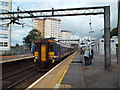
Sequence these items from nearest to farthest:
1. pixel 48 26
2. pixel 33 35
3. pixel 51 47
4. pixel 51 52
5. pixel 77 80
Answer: pixel 77 80 → pixel 51 52 → pixel 51 47 → pixel 33 35 → pixel 48 26

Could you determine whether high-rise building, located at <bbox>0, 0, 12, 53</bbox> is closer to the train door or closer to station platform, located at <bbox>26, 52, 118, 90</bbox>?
the train door

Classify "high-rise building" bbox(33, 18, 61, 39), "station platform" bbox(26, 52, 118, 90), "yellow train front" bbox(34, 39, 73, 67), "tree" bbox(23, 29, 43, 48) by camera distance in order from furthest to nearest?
1. "high-rise building" bbox(33, 18, 61, 39)
2. "tree" bbox(23, 29, 43, 48)
3. "yellow train front" bbox(34, 39, 73, 67)
4. "station platform" bbox(26, 52, 118, 90)

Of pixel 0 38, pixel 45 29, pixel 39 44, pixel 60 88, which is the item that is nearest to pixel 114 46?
pixel 39 44

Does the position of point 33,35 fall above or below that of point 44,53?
above

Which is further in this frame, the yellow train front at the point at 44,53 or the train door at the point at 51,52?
the train door at the point at 51,52

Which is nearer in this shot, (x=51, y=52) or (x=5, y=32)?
(x=51, y=52)

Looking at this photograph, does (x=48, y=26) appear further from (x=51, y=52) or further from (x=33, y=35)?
(x=51, y=52)

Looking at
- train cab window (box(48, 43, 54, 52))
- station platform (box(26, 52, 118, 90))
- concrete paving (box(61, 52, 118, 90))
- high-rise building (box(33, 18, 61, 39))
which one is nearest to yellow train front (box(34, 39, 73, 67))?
train cab window (box(48, 43, 54, 52))

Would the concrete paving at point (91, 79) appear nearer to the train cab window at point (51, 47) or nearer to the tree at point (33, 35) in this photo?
the train cab window at point (51, 47)

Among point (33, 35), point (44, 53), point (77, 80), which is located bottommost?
point (77, 80)

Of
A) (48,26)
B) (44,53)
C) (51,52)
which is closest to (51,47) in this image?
→ (51,52)

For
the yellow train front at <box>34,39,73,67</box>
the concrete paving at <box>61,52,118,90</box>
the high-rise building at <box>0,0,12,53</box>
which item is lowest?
the concrete paving at <box>61,52,118,90</box>

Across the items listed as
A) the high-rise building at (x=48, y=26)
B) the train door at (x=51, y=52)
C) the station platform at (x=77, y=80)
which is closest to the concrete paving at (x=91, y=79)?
the station platform at (x=77, y=80)

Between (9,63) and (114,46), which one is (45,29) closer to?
(114,46)
